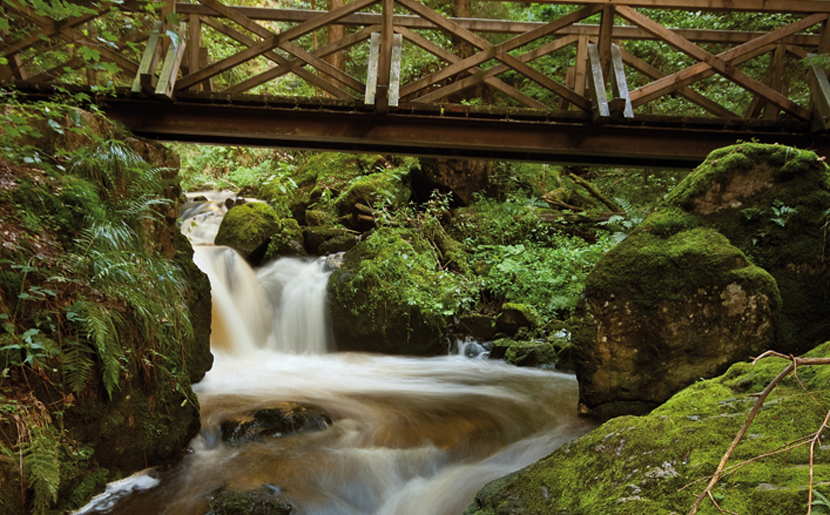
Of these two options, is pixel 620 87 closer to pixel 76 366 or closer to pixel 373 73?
pixel 373 73

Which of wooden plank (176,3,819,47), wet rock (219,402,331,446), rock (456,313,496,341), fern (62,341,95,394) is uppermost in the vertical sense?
wooden plank (176,3,819,47)

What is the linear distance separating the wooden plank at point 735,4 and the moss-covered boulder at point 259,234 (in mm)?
6154

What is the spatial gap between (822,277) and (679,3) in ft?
11.8

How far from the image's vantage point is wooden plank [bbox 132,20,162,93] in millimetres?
5695

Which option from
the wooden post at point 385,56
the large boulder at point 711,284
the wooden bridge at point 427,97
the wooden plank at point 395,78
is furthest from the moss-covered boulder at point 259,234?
the large boulder at point 711,284

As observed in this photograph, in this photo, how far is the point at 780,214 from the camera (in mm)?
4859

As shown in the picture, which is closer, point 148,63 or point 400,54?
point 148,63

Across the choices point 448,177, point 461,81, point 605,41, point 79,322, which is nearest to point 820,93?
point 605,41

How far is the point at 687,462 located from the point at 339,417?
3.92 metres

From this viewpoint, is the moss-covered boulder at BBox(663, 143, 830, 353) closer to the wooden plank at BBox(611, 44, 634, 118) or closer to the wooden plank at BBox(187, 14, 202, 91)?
the wooden plank at BBox(611, 44, 634, 118)

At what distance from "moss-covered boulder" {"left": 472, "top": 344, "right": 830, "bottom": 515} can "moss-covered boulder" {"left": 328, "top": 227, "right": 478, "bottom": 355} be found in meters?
5.27

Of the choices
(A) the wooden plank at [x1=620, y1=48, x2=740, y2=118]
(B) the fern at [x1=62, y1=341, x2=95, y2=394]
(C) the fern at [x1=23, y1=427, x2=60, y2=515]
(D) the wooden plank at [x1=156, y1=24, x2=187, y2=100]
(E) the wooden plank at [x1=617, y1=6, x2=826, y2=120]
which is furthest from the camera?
(A) the wooden plank at [x1=620, y1=48, x2=740, y2=118]

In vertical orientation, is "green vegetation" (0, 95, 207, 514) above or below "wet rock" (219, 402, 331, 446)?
above

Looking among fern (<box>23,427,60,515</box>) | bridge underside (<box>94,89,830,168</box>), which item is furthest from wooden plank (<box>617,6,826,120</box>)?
fern (<box>23,427,60,515</box>)
